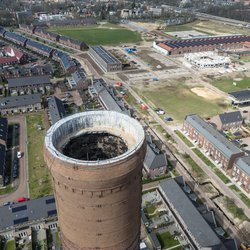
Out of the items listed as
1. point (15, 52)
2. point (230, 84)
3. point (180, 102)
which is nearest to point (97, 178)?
point (180, 102)

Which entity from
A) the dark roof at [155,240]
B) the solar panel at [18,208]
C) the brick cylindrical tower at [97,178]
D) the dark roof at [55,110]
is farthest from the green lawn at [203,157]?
the brick cylindrical tower at [97,178]

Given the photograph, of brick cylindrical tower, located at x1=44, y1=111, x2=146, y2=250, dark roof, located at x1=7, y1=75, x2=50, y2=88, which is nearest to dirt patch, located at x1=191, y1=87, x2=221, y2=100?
dark roof, located at x1=7, y1=75, x2=50, y2=88

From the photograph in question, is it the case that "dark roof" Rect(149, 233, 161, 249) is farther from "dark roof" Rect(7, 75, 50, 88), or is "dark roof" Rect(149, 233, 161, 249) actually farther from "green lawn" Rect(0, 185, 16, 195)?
"dark roof" Rect(7, 75, 50, 88)

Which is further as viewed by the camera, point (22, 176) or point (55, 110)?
point (55, 110)

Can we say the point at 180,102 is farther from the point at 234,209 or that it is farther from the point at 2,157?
the point at 2,157

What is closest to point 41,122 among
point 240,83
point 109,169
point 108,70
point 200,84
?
point 108,70
